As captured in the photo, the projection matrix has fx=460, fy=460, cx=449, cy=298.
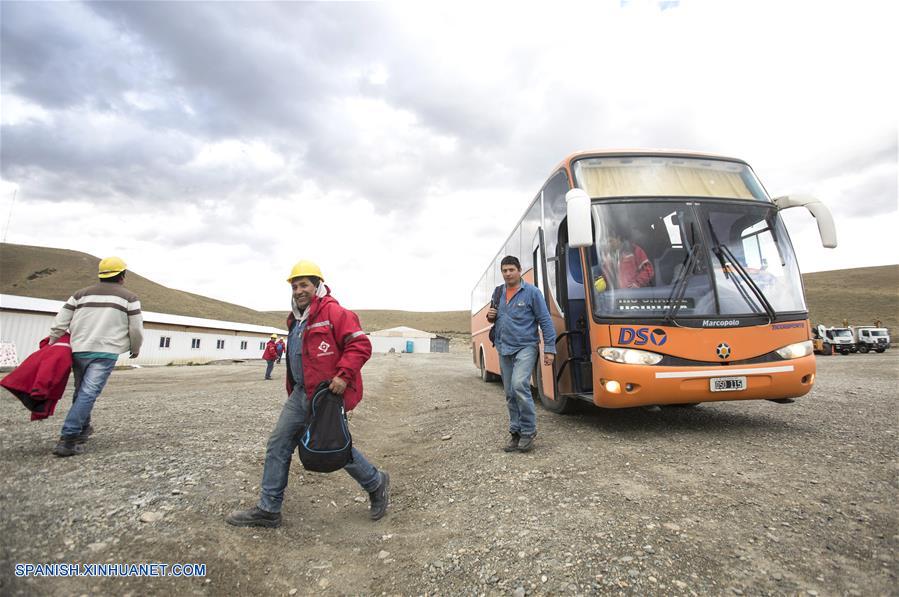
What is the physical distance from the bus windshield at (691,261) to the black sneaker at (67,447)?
5844 millimetres

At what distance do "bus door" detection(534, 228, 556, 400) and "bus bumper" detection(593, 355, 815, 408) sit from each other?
1391mm

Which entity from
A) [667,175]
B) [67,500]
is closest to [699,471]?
[667,175]

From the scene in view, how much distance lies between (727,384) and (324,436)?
4426 millimetres

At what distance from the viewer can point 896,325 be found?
2090 inches

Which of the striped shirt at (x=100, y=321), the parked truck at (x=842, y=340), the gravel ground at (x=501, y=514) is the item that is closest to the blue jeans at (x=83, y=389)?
the striped shirt at (x=100, y=321)

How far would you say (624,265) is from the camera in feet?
18.6

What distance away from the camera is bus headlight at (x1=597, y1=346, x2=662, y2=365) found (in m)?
5.13

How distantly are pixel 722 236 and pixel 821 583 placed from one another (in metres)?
4.29

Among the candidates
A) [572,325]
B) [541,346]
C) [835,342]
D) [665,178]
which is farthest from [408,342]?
[665,178]

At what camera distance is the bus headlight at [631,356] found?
513cm

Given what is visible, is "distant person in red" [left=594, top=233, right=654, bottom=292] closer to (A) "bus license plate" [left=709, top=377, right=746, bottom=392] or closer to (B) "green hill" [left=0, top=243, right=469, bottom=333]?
(A) "bus license plate" [left=709, top=377, right=746, bottom=392]

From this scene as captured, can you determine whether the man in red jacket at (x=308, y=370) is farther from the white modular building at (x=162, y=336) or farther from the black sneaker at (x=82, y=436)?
the white modular building at (x=162, y=336)

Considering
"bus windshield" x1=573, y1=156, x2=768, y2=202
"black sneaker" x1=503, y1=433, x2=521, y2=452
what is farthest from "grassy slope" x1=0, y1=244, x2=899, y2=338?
"black sneaker" x1=503, y1=433, x2=521, y2=452

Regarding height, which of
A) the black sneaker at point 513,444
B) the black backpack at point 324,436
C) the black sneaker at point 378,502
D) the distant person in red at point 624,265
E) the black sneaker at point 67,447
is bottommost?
the black sneaker at point 378,502
